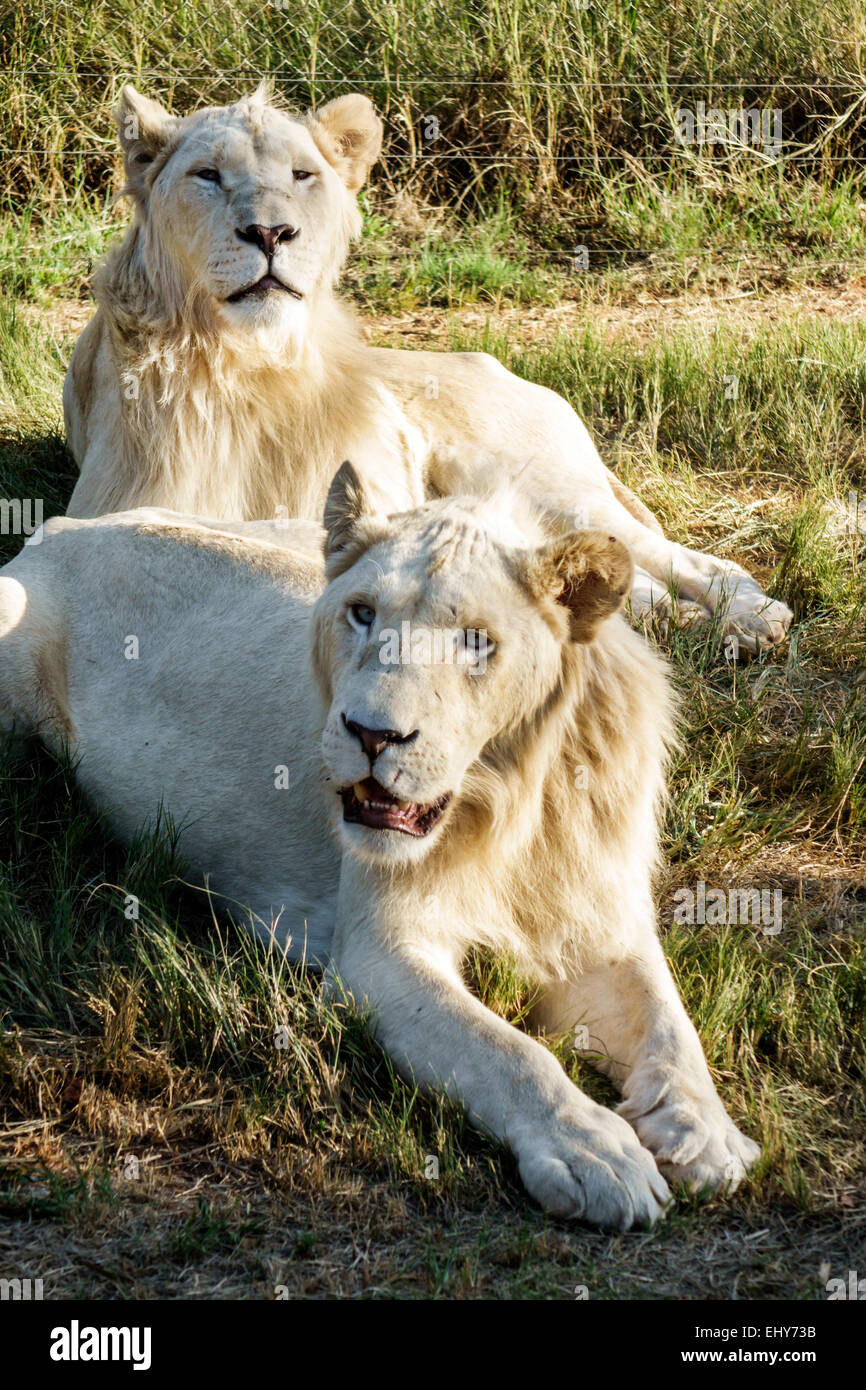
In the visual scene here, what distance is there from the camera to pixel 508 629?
344cm

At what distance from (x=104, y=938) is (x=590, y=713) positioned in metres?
1.34

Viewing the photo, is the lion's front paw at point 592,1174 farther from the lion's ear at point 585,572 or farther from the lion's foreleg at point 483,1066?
the lion's ear at point 585,572

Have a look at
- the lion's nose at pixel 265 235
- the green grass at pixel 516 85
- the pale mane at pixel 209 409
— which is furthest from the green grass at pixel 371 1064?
the green grass at pixel 516 85

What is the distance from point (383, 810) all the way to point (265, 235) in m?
2.80

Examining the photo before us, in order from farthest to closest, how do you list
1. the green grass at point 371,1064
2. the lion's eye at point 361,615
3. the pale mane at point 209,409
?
the pale mane at point 209,409, the lion's eye at point 361,615, the green grass at point 371,1064

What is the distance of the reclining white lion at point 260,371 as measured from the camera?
5680 mm

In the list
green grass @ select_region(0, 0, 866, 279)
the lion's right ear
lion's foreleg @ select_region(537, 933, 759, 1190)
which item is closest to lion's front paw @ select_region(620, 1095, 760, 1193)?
lion's foreleg @ select_region(537, 933, 759, 1190)

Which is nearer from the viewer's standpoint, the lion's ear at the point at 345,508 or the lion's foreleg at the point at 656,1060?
the lion's foreleg at the point at 656,1060

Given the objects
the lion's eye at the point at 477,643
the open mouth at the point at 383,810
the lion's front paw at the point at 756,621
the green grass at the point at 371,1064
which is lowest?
the green grass at the point at 371,1064

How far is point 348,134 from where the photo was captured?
20.5 ft

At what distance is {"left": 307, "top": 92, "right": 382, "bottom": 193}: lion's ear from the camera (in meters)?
6.11

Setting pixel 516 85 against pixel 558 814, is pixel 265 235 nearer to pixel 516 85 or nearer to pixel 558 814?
pixel 558 814

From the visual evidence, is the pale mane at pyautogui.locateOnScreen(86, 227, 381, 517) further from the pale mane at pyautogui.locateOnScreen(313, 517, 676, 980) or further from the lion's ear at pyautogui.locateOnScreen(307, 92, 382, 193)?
the pale mane at pyautogui.locateOnScreen(313, 517, 676, 980)

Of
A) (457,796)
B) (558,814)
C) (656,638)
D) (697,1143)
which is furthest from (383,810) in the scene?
(656,638)
